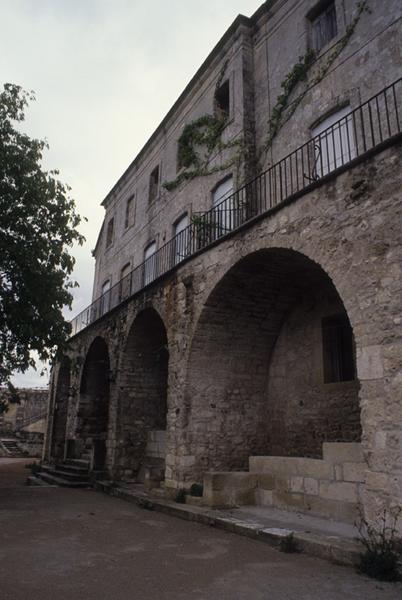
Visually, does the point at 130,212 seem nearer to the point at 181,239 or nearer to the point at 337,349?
the point at 181,239

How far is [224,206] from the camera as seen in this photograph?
11.8m

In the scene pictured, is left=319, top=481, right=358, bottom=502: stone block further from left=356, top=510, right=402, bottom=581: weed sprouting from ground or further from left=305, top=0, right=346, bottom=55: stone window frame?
left=305, top=0, right=346, bottom=55: stone window frame

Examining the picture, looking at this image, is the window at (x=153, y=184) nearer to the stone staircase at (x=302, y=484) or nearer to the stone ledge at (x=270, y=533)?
the stone ledge at (x=270, y=533)

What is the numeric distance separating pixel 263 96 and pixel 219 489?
9109 millimetres

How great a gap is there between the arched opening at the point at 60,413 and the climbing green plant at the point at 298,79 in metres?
12.8

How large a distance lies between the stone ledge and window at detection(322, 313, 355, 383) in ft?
10.9

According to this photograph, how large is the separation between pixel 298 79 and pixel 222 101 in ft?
11.5

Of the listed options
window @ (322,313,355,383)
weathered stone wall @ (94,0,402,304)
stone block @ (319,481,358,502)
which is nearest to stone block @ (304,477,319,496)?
stone block @ (319,481,358,502)

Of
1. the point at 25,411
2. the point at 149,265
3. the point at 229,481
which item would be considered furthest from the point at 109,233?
the point at 25,411

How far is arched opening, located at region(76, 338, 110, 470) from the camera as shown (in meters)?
16.6

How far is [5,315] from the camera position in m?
10.1

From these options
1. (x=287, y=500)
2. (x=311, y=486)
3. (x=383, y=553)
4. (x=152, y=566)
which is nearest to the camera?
(x=383, y=553)

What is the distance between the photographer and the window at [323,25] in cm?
1027

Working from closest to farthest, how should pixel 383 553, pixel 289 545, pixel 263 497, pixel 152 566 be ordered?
1. pixel 383 553
2. pixel 152 566
3. pixel 289 545
4. pixel 263 497
